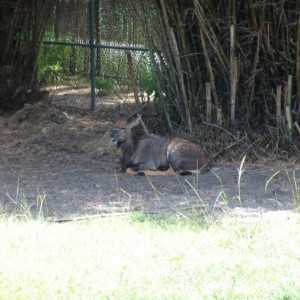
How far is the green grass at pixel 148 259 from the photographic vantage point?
17.4ft

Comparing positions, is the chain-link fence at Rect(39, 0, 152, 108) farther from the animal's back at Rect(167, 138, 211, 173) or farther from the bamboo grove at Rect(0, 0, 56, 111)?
the animal's back at Rect(167, 138, 211, 173)

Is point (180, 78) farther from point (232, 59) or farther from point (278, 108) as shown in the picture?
point (278, 108)

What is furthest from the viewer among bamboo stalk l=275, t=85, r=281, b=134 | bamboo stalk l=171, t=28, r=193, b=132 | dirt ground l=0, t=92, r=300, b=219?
bamboo stalk l=171, t=28, r=193, b=132

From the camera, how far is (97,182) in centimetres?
923

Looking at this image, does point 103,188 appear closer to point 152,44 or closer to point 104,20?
point 152,44

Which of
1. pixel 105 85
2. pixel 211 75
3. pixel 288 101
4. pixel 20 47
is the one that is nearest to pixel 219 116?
pixel 211 75

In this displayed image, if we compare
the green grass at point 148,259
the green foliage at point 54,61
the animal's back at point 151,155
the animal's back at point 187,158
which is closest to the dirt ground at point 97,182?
the animal's back at point 187,158

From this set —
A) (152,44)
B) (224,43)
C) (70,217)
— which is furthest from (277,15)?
(70,217)

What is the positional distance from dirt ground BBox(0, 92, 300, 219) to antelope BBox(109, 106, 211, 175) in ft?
0.67

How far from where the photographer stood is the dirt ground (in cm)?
782

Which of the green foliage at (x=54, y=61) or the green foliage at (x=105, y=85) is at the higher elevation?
the green foliage at (x=54, y=61)

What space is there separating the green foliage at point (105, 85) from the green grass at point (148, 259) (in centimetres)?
865

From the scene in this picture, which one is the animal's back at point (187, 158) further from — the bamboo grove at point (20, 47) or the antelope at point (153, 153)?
the bamboo grove at point (20, 47)

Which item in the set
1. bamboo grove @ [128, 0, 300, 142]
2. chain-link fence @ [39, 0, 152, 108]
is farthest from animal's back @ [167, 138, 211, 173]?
chain-link fence @ [39, 0, 152, 108]
